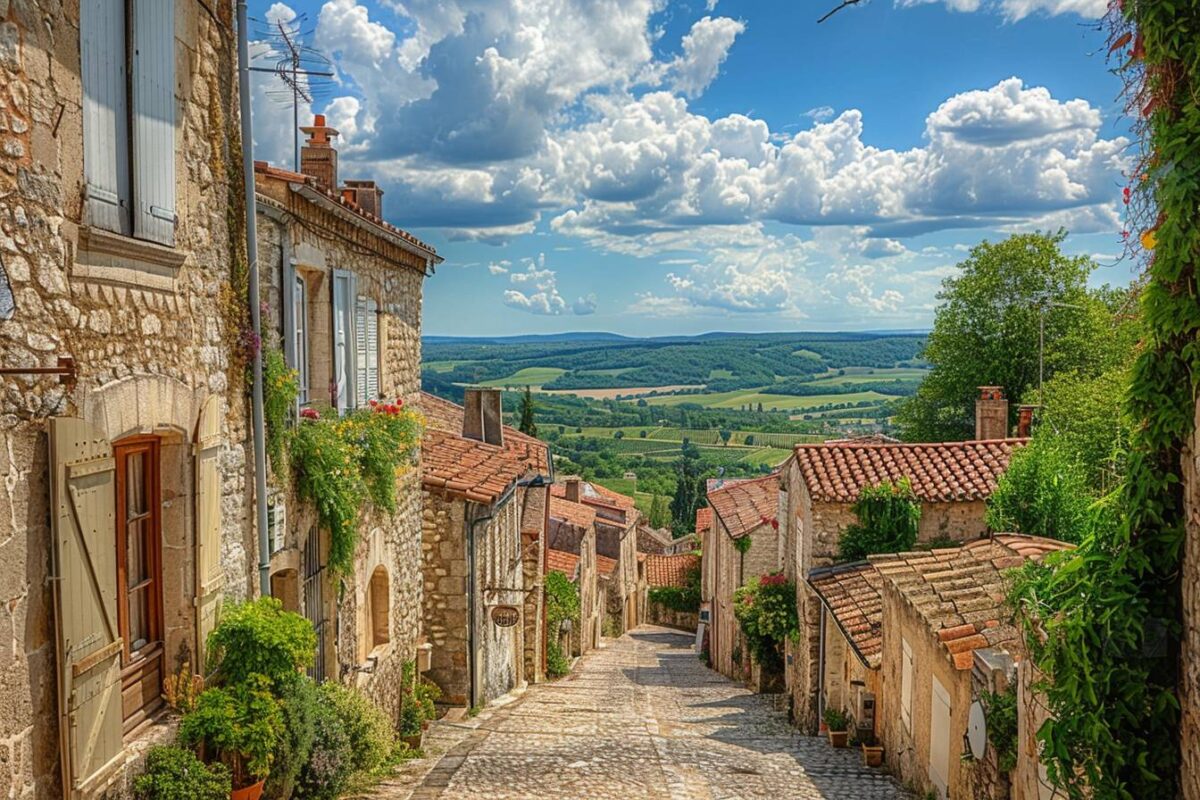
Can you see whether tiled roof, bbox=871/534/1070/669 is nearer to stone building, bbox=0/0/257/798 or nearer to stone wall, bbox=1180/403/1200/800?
stone wall, bbox=1180/403/1200/800

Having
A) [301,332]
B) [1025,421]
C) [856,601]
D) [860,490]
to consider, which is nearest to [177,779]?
[301,332]

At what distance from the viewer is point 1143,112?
15.4ft

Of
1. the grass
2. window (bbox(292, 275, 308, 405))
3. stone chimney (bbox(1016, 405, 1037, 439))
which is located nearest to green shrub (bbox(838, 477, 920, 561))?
stone chimney (bbox(1016, 405, 1037, 439))

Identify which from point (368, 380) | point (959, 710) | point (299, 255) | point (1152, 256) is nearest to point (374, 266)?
point (368, 380)

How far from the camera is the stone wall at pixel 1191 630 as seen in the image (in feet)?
14.3

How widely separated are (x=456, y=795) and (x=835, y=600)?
7786mm

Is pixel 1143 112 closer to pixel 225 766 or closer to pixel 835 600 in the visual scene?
pixel 225 766

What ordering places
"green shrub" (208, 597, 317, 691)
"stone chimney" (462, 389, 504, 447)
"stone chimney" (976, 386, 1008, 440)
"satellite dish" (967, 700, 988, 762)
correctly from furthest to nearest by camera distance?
"stone chimney" (976, 386, 1008, 440) → "stone chimney" (462, 389, 504, 447) → "satellite dish" (967, 700, 988, 762) → "green shrub" (208, 597, 317, 691)

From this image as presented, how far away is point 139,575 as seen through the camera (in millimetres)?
6094

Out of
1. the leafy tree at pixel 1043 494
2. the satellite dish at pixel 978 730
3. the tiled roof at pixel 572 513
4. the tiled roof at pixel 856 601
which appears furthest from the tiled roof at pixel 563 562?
the satellite dish at pixel 978 730

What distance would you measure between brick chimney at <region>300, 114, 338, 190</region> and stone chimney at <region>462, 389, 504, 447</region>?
9643mm

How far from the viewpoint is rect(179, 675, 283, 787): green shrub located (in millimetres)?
6203

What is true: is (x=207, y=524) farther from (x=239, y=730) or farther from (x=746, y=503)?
(x=746, y=503)

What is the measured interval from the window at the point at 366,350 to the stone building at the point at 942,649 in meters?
6.29
